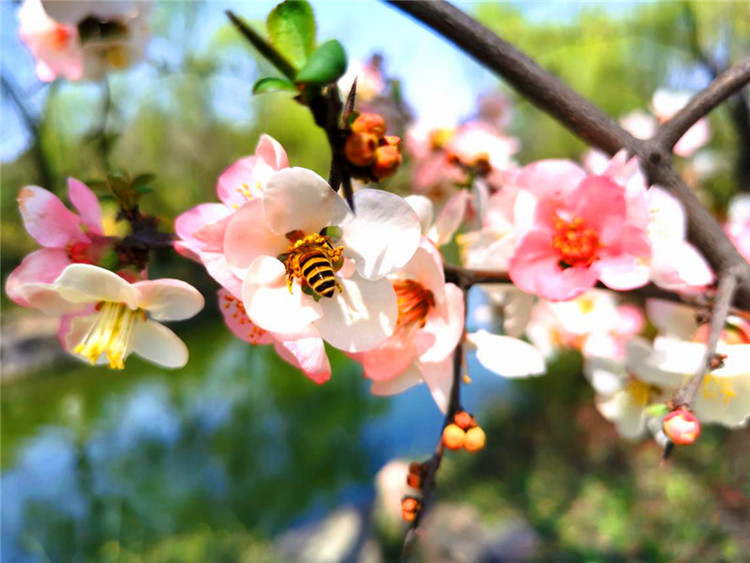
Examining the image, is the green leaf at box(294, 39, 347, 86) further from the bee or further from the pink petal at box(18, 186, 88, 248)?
the pink petal at box(18, 186, 88, 248)

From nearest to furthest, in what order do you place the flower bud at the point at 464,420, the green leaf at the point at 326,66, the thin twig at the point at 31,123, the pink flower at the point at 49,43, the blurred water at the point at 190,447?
the green leaf at the point at 326,66 → the flower bud at the point at 464,420 → the pink flower at the point at 49,43 → the thin twig at the point at 31,123 → the blurred water at the point at 190,447

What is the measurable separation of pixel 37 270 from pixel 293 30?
214 mm

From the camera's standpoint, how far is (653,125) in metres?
1.09

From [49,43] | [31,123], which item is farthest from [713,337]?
[31,123]

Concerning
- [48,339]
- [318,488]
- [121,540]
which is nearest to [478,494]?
[318,488]

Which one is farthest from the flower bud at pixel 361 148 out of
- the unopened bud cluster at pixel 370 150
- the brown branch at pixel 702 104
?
the brown branch at pixel 702 104

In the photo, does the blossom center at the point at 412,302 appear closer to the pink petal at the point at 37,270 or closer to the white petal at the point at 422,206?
the white petal at the point at 422,206

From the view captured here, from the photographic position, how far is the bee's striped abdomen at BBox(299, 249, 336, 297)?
26 centimetres

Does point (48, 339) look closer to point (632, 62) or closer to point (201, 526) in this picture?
point (201, 526)

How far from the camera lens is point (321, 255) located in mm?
268

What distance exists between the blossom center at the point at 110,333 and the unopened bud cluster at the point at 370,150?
0.60ft

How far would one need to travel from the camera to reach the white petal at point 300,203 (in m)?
0.24

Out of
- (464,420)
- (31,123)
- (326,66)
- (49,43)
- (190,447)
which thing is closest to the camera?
(326,66)

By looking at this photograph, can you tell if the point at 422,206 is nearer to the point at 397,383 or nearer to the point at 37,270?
the point at 397,383
